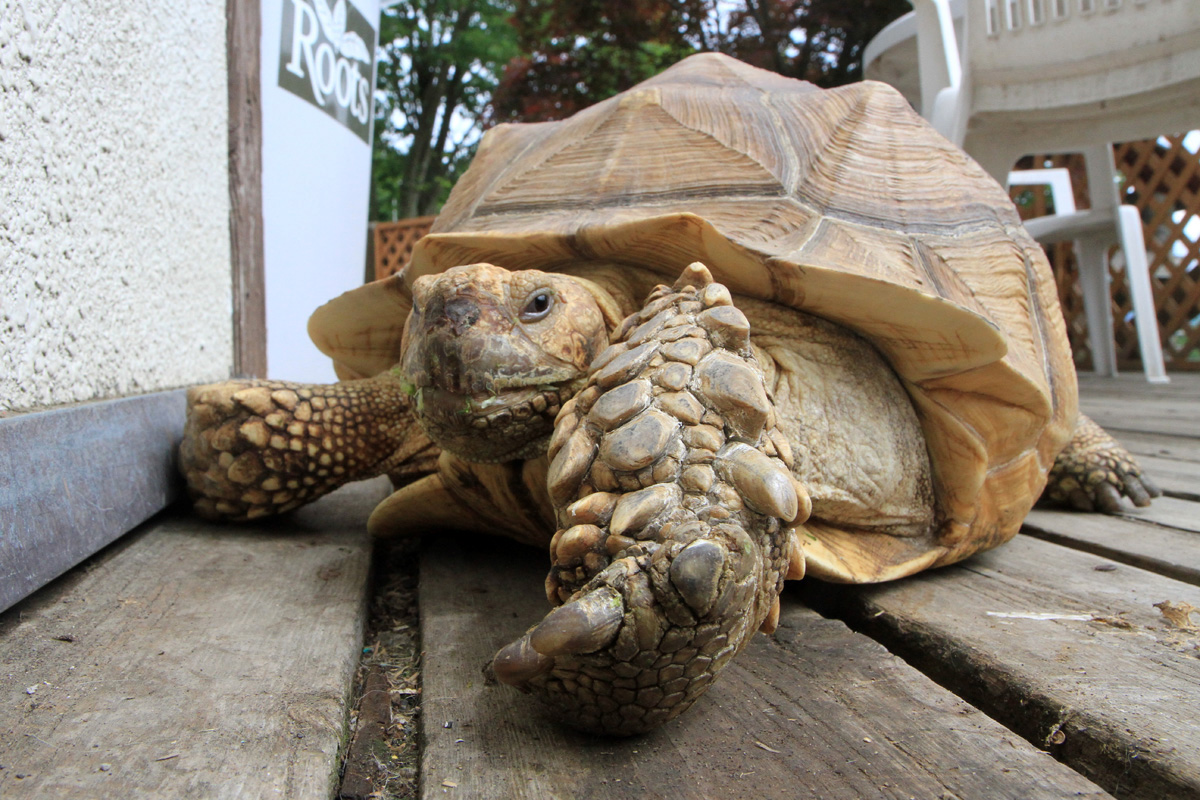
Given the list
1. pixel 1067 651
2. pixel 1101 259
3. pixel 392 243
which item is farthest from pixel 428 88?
pixel 1067 651

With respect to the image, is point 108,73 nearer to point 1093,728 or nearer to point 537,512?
point 537,512

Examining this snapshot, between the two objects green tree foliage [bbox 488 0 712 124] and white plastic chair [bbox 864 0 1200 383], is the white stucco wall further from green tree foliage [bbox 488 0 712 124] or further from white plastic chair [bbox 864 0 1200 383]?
green tree foliage [bbox 488 0 712 124]

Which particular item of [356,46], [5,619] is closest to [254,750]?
[5,619]

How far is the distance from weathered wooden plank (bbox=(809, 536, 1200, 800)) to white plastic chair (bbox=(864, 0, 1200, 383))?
241 centimetres

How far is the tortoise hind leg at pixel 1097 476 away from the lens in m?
2.21

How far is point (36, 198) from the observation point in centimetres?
132

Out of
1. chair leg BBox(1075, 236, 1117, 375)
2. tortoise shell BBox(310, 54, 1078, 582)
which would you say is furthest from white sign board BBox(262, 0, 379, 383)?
chair leg BBox(1075, 236, 1117, 375)

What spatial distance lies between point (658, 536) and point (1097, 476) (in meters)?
1.88

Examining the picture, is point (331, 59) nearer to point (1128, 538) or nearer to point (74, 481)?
point (74, 481)

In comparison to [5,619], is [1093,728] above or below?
below

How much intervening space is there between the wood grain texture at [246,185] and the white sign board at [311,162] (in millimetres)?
136

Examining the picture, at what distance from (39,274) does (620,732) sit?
1184 millimetres

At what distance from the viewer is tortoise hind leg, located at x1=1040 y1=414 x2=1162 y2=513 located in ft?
7.25

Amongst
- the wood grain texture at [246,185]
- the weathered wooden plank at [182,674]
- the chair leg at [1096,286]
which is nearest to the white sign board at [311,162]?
the wood grain texture at [246,185]
